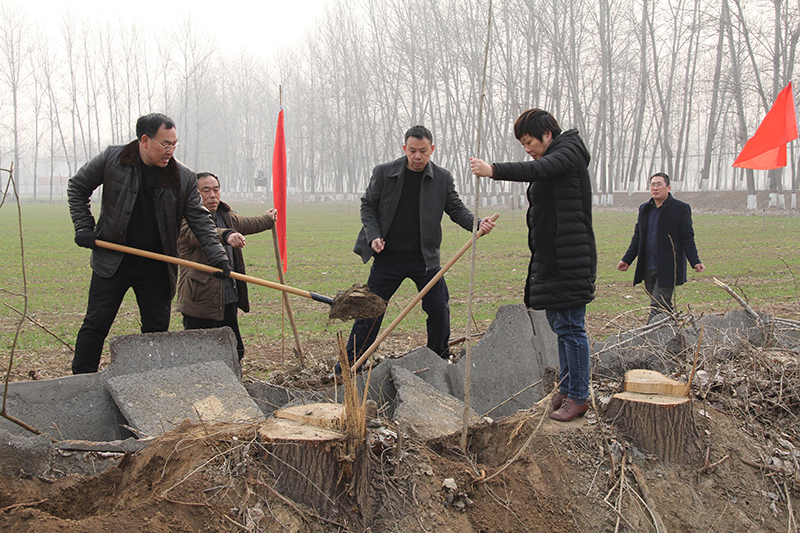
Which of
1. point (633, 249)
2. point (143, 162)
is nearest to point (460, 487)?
point (143, 162)

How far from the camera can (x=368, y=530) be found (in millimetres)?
2506

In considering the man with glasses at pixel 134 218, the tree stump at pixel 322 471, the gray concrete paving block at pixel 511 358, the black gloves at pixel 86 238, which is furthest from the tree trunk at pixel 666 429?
the black gloves at pixel 86 238

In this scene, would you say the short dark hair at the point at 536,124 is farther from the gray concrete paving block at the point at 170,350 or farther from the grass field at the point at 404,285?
the gray concrete paving block at the point at 170,350

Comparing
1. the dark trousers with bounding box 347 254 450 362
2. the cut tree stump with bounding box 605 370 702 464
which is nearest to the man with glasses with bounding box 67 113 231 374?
the dark trousers with bounding box 347 254 450 362

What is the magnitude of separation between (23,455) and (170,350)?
132cm

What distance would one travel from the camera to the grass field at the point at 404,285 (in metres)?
6.93

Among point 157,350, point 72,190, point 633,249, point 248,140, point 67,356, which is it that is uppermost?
point 248,140

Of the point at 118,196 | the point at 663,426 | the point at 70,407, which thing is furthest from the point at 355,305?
the point at 663,426

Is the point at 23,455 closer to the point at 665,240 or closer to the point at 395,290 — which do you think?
the point at 395,290

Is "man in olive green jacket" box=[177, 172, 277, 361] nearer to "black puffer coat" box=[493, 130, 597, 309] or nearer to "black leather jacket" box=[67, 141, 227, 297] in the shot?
"black leather jacket" box=[67, 141, 227, 297]

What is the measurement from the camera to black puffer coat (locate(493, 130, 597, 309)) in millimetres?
3223

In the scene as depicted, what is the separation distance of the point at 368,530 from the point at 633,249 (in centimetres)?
466

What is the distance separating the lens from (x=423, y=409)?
140 inches

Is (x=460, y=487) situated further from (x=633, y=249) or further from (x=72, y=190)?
(x=633, y=249)
